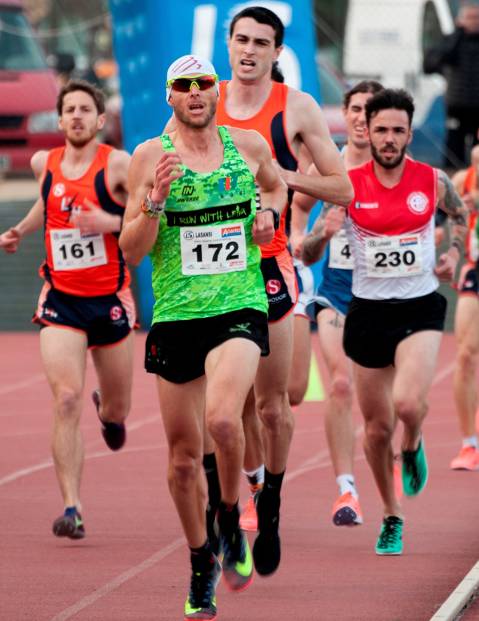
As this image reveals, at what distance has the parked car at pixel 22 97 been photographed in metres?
22.6

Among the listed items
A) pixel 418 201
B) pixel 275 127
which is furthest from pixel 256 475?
pixel 275 127

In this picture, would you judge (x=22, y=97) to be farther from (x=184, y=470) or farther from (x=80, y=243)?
(x=184, y=470)

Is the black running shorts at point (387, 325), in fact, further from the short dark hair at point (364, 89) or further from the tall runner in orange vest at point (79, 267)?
the short dark hair at point (364, 89)

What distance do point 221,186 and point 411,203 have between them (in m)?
1.78

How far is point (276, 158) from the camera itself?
8.05m

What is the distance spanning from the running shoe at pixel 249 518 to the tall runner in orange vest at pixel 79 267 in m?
0.87

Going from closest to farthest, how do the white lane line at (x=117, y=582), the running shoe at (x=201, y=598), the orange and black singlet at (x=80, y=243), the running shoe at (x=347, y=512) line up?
the running shoe at (x=201, y=598) < the white lane line at (x=117, y=582) < the running shoe at (x=347, y=512) < the orange and black singlet at (x=80, y=243)

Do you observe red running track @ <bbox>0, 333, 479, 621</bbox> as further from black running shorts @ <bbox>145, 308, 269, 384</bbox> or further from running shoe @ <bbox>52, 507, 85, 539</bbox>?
black running shorts @ <bbox>145, 308, 269, 384</bbox>

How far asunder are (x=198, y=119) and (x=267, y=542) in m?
1.85

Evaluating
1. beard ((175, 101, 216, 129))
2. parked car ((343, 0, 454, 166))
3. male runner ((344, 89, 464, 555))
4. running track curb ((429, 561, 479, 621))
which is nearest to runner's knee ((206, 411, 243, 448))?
running track curb ((429, 561, 479, 621))

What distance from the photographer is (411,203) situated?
8.38 m

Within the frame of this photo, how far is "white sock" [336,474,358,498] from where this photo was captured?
8.98 meters

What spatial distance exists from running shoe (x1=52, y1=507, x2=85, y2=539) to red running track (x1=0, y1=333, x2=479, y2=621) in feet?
0.22

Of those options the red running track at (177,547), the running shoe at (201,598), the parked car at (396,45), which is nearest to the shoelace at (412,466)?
the red running track at (177,547)
